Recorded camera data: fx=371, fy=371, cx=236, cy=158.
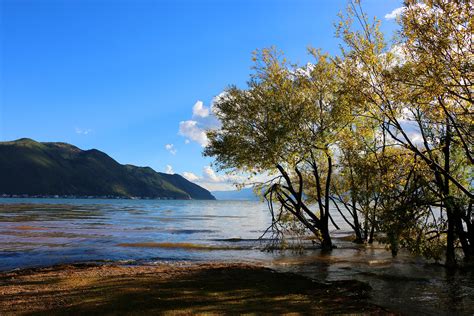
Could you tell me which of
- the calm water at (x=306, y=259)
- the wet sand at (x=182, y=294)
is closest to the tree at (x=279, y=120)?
the calm water at (x=306, y=259)

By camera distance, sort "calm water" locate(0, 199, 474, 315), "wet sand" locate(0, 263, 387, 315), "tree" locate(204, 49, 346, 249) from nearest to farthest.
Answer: "wet sand" locate(0, 263, 387, 315)
"calm water" locate(0, 199, 474, 315)
"tree" locate(204, 49, 346, 249)

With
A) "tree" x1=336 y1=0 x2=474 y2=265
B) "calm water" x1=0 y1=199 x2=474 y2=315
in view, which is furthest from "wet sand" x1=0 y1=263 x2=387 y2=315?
"tree" x1=336 y1=0 x2=474 y2=265

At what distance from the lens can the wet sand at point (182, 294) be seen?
1190cm

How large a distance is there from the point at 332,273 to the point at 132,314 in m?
14.6

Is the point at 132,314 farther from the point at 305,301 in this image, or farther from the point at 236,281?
the point at 236,281

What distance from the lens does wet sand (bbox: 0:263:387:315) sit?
1190 cm

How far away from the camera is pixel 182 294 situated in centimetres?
1414

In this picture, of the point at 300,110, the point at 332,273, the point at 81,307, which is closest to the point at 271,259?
the point at 332,273

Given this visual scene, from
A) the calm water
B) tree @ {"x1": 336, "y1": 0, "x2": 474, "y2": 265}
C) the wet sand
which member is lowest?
the calm water

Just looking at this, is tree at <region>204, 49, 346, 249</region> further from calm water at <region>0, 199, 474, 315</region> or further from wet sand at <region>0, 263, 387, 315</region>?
wet sand at <region>0, 263, 387, 315</region>

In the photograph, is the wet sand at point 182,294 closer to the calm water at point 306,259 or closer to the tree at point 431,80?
the calm water at point 306,259

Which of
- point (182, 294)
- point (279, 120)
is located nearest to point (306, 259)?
point (279, 120)

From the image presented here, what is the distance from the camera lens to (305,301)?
1336 centimetres

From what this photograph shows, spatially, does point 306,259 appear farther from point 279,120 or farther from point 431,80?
point 431,80
